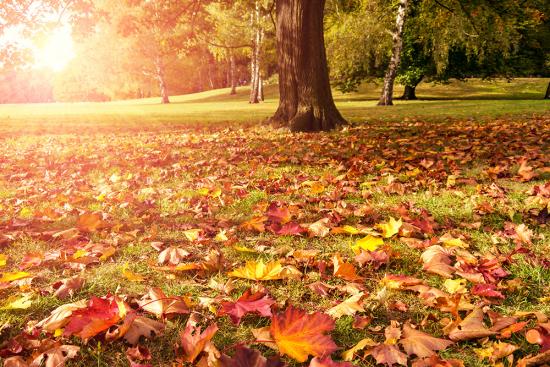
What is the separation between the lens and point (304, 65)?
367 inches

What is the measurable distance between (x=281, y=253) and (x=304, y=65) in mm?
7470

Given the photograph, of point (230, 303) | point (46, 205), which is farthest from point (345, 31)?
point (230, 303)

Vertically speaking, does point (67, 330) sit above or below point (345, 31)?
below

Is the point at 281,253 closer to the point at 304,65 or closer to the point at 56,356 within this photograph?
the point at 56,356

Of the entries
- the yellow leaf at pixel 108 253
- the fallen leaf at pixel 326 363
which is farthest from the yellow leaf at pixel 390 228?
the yellow leaf at pixel 108 253

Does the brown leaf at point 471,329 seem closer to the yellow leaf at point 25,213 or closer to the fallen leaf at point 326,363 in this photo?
the fallen leaf at point 326,363

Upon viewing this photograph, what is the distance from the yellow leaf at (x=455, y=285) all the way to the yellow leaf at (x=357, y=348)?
650mm

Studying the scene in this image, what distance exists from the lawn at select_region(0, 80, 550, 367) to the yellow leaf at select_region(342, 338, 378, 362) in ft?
0.04

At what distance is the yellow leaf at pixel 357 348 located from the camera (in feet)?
5.09

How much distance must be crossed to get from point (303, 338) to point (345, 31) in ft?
80.3

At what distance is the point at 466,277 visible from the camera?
7.02 feet

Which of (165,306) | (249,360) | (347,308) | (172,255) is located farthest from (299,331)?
(172,255)

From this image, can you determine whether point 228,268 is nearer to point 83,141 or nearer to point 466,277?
point 466,277

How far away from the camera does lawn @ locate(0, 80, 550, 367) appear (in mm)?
1666
